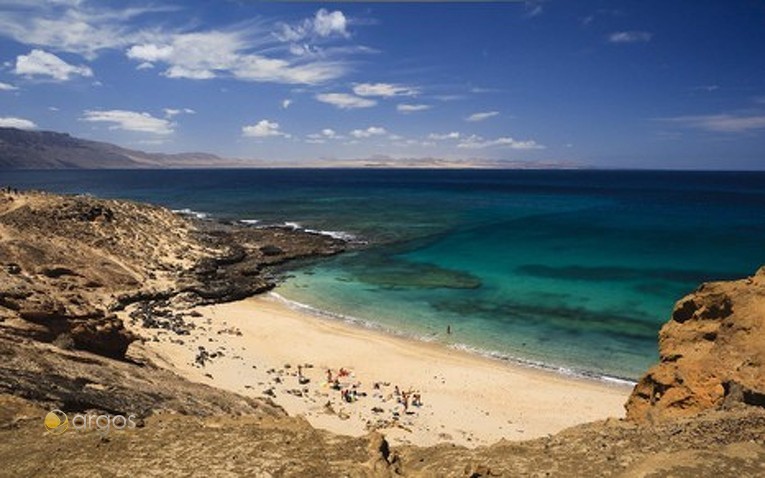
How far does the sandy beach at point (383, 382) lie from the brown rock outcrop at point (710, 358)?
8773mm

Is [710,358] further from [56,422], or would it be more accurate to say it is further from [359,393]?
[359,393]

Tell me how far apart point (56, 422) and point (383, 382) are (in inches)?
648

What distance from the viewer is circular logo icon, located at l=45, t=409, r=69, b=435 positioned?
376 inches

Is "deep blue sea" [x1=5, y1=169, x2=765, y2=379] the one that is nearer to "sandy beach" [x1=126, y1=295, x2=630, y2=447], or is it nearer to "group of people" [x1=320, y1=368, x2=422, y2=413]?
"sandy beach" [x1=126, y1=295, x2=630, y2=447]

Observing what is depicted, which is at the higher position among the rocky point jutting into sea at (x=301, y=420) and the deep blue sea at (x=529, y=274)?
the rocky point jutting into sea at (x=301, y=420)

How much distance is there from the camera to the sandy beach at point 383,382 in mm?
20219

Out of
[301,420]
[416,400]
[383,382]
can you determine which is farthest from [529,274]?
[301,420]

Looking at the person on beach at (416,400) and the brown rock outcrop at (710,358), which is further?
the person on beach at (416,400)

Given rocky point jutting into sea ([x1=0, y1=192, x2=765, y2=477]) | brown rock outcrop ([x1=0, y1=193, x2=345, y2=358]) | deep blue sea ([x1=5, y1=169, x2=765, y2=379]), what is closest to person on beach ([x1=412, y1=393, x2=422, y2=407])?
rocky point jutting into sea ([x1=0, y1=192, x2=765, y2=477])

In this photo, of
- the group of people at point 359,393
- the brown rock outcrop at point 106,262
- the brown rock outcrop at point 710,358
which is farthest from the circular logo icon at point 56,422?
the group of people at point 359,393

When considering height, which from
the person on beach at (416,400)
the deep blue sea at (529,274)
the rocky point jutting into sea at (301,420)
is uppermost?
the rocky point jutting into sea at (301,420)

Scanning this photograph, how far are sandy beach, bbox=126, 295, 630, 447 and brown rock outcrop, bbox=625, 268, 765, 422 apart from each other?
345 inches

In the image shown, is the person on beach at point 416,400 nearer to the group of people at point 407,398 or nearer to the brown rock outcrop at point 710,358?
the group of people at point 407,398

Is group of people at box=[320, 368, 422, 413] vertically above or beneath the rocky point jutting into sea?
beneath
